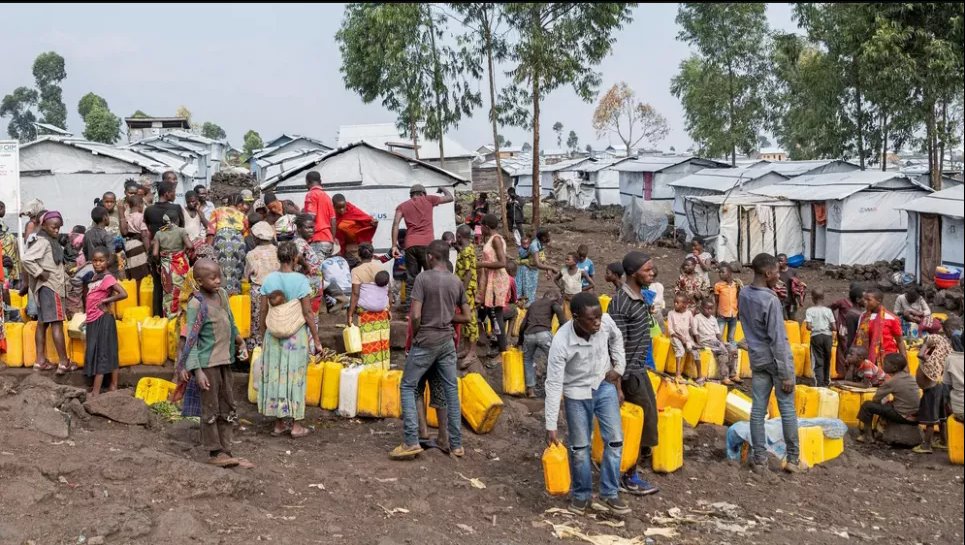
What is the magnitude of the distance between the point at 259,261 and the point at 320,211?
1848mm

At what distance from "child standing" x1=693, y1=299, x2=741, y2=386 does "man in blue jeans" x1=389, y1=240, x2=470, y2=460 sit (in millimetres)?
4581

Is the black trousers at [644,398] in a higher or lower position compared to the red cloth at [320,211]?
lower

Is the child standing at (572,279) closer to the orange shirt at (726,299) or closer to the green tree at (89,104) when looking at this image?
the orange shirt at (726,299)

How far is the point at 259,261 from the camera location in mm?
8977

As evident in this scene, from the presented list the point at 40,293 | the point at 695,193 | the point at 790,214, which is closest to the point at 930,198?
the point at 790,214

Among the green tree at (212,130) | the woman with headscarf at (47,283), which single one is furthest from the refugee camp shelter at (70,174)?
the green tree at (212,130)

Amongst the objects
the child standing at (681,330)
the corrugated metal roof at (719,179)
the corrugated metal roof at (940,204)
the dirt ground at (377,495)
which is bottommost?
the dirt ground at (377,495)

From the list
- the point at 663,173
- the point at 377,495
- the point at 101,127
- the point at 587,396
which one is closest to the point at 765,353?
the point at 587,396

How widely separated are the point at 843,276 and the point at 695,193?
8861 millimetres

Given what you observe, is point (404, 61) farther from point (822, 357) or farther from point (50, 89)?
point (50, 89)

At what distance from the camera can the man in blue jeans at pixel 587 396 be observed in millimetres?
6098

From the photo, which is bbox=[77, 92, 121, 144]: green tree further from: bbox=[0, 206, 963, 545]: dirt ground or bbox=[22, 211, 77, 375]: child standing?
bbox=[0, 206, 963, 545]: dirt ground

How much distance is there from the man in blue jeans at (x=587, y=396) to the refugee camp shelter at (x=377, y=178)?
9.38m

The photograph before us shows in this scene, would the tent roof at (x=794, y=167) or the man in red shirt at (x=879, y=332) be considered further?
the tent roof at (x=794, y=167)
